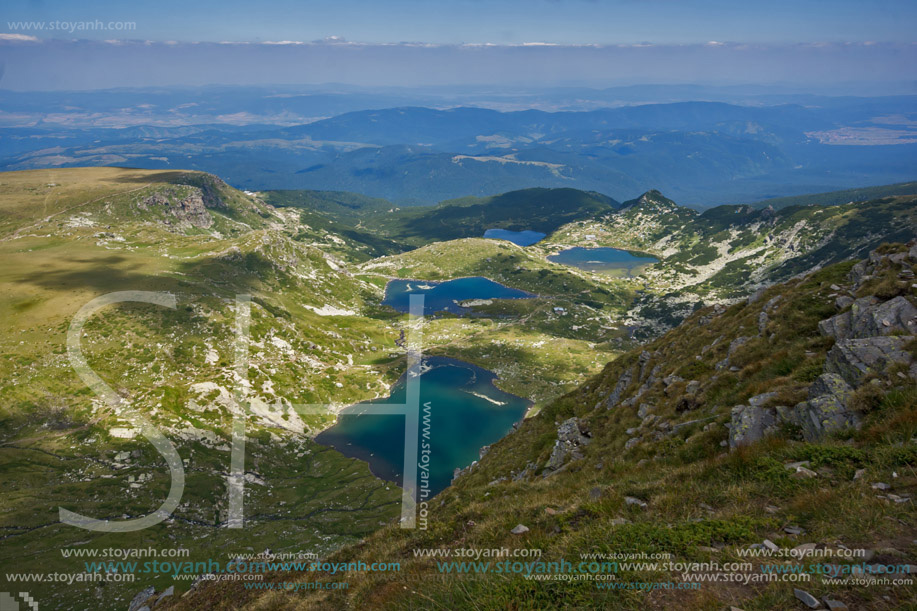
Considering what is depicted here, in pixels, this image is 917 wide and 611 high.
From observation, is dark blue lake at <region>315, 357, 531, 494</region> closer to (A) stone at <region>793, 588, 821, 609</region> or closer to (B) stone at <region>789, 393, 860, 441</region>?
(B) stone at <region>789, 393, 860, 441</region>

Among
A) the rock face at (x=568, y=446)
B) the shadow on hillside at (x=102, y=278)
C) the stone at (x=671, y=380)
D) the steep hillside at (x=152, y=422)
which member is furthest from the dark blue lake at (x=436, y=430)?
the stone at (x=671, y=380)

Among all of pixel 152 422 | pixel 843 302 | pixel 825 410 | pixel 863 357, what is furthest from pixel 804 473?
pixel 152 422

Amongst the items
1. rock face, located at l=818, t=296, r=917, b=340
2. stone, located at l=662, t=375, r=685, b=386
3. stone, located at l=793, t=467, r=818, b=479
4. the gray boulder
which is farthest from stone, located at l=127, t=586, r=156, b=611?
rock face, located at l=818, t=296, r=917, b=340

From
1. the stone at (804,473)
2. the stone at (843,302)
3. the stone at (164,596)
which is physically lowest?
the stone at (164,596)

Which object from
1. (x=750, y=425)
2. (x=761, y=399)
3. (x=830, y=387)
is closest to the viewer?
(x=830, y=387)

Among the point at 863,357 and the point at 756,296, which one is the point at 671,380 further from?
the point at 863,357

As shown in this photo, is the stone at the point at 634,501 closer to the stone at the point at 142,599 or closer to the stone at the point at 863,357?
the stone at the point at 863,357
